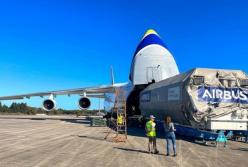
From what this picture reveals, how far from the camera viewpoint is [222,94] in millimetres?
17469

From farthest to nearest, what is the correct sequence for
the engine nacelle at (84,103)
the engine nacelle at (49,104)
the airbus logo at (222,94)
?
the engine nacelle at (49,104) → the engine nacelle at (84,103) → the airbus logo at (222,94)

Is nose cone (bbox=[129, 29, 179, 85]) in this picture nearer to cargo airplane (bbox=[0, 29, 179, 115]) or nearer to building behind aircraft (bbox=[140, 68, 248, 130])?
cargo airplane (bbox=[0, 29, 179, 115])

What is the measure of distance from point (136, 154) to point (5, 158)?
431cm

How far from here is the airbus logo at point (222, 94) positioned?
56.7 feet

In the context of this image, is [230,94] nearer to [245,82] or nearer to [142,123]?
[245,82]

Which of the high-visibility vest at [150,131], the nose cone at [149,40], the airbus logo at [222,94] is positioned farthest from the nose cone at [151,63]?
the high-visibility vest at [150,131]

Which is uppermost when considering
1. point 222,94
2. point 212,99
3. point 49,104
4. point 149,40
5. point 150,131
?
point 149,40

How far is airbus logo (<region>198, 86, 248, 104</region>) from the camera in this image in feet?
56.7

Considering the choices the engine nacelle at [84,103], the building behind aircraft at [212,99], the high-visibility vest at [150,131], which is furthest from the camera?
the engine nacelle at [84,103]

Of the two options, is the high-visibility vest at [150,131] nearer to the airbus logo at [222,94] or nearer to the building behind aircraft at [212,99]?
the building behind aircraft at [212,99]

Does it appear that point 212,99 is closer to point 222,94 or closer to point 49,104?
point 222,94

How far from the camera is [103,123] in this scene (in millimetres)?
31734

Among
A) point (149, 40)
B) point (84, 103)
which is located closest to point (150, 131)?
point (149, 40)

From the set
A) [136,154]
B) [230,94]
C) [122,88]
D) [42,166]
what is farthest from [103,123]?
[42,166]
